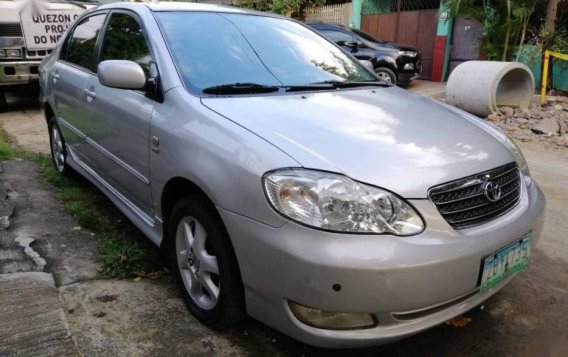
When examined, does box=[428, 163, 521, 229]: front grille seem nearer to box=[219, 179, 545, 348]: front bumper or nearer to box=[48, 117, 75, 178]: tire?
box=[219, 179, 545, 348]: front bumper

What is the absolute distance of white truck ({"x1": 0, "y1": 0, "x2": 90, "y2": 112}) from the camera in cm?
763

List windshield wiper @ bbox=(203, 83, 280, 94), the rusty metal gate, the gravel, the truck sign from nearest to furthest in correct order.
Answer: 1. windshield wiper @ bbox=(203, 83, 280, 94)
2. the gravel
3. the truck sign
4. the rusty metal gate

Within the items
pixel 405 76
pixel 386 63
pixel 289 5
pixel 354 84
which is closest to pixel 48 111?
pixel 354 84

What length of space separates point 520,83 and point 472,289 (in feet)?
24.7

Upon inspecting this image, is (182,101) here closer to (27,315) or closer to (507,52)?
(27,315)

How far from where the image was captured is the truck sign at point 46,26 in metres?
7.74

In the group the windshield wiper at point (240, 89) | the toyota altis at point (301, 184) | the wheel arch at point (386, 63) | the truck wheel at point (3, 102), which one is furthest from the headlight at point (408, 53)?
the windshield wiper at point (240, 89)

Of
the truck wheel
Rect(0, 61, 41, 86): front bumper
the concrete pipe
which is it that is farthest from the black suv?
the truck wheel

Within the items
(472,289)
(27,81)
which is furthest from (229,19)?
(27,81)

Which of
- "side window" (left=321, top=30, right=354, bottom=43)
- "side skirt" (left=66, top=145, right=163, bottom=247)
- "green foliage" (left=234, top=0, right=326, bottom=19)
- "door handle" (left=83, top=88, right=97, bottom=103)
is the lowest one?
"side skirt" (left=66, top=145, right=163, bottom=247)

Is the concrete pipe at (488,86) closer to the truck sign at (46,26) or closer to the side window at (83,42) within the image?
the side window at (83,42)

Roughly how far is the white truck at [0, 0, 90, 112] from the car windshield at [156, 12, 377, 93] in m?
5.68

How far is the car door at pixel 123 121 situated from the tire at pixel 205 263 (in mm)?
401

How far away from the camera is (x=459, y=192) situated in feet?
6.57
